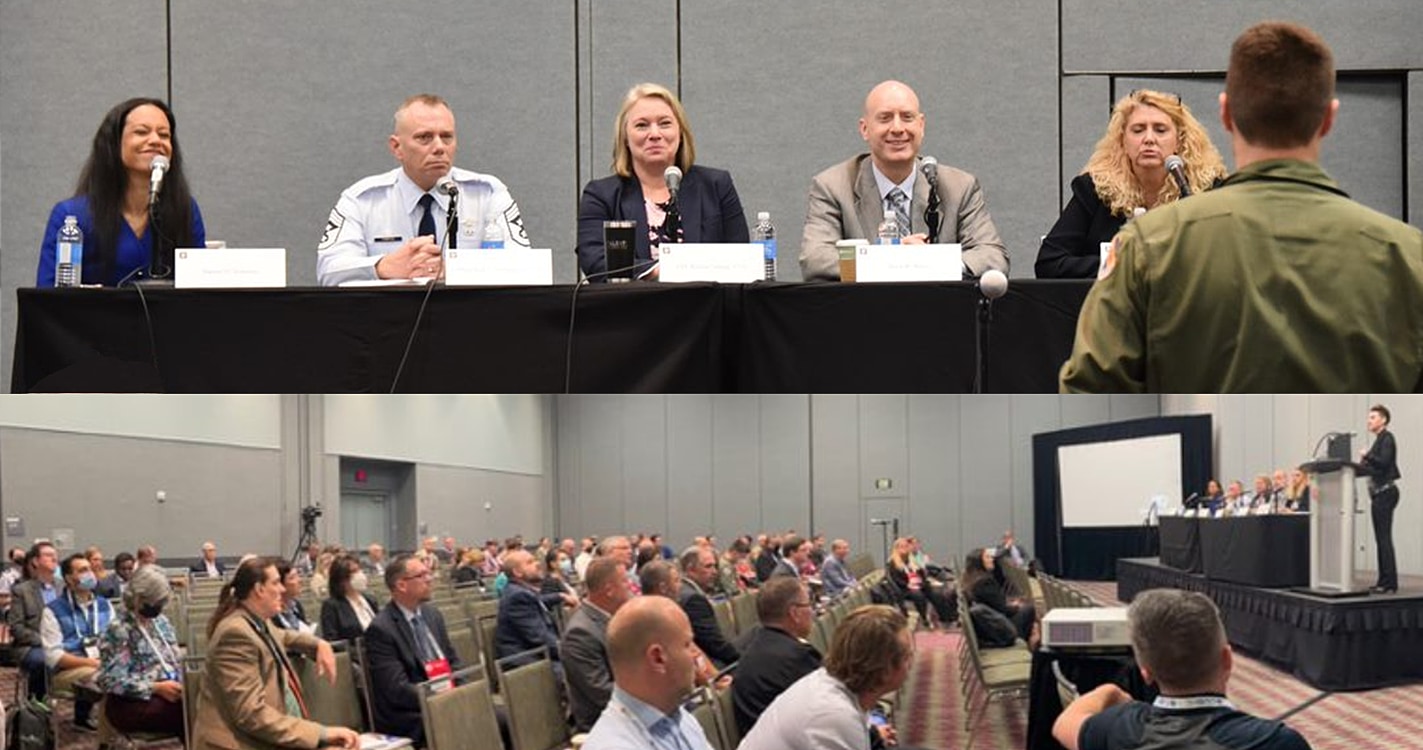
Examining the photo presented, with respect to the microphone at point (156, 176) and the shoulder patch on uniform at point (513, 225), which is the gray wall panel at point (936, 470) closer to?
the shoulder patch on uniform at point (513, 225)

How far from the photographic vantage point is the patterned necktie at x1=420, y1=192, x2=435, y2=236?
5113 mm

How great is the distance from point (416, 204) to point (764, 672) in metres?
2.00

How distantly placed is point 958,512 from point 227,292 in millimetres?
2193

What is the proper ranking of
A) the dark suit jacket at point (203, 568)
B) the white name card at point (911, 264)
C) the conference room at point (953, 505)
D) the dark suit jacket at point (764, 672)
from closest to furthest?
1. the conference room at point (953, 505)
2. the dark suit jacket at point (764, 672)
3. the white name card at point (911, 264)
4. the dark suit jacket at point (203, 568)

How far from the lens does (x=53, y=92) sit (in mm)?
8914

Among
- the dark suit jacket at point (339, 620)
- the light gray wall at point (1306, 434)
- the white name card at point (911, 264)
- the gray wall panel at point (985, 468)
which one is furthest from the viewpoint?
the dark suit jacket at point (339, 620)

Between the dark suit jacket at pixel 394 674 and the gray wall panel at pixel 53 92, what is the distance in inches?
186

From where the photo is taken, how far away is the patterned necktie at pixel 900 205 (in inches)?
198

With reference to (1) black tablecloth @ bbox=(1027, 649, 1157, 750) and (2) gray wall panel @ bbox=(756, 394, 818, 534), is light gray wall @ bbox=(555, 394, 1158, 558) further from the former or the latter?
(1) black tablecloth @ bbox=(1027, 649, 1157, 750)

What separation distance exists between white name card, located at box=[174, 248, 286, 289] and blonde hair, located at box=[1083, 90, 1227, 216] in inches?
97.8

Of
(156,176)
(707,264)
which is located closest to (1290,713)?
(707,264)

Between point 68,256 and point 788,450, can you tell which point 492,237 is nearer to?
point 68,256

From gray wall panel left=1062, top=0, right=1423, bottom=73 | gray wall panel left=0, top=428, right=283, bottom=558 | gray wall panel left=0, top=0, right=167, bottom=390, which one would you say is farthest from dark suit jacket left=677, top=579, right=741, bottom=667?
gray wall panel left=0, top=0, right=167, bottom=390

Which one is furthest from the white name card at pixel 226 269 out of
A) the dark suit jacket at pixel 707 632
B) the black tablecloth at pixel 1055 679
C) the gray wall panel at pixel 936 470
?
the black tablecloth at pixel 1055 679
